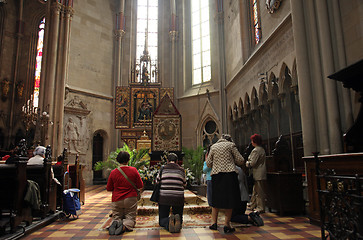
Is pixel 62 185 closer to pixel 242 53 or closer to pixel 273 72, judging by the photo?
pixel 273 72

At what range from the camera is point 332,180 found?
2707 mm

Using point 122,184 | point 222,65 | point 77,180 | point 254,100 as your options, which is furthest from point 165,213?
point 222,65

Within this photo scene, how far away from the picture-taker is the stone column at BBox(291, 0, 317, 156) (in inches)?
230

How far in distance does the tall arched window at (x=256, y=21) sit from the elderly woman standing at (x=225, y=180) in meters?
7.54

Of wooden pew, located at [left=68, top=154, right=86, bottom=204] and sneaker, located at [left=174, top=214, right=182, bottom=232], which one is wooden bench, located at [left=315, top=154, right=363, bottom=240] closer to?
sneaker, located at [left=174, top=214, right=182, bottom=232]

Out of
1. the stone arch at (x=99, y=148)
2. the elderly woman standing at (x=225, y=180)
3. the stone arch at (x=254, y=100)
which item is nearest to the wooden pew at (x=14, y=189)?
the elderly woman standing at (x=225, y=180)

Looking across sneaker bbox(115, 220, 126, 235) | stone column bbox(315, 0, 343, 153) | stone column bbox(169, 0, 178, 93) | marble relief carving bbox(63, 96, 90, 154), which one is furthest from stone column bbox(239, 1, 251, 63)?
sneaker bbox(115, 220, 126, 235)

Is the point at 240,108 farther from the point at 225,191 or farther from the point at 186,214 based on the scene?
the point at 225,191

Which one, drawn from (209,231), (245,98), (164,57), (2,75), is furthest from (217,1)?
(209,231)

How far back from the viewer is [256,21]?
11148 millimetres

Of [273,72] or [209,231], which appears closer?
[209,231]

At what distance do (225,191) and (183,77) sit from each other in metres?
13.6

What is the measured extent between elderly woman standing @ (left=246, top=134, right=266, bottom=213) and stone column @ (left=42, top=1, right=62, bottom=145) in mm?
9920

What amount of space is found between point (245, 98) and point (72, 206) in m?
8.17
